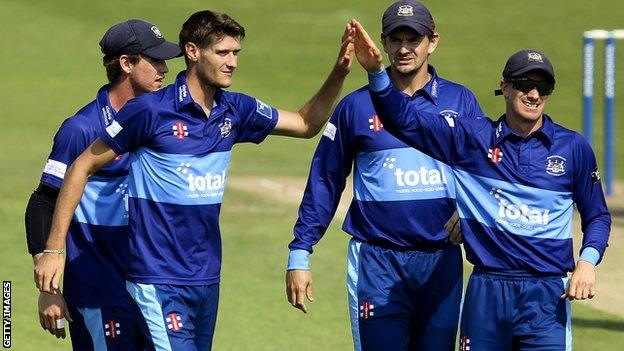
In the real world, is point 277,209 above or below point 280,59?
below

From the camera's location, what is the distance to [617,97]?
29766 millimetres

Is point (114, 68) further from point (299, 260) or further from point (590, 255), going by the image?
point (590, 255)

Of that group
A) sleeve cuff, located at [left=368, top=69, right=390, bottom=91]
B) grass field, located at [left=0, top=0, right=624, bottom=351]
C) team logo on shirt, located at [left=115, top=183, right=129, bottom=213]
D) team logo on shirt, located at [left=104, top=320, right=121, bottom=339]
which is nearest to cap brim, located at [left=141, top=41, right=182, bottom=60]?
team logo on shirt, located at [left=115, top=183, right=129, bottom=213]

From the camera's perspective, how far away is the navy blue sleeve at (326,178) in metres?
7.66

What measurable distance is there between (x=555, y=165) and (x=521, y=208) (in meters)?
0.27

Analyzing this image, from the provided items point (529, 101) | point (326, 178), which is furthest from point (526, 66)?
point (326, 178)

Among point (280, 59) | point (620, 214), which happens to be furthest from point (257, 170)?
point (280, 59)

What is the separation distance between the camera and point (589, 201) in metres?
7.02

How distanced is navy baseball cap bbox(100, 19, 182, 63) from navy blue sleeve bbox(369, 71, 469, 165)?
1.27 m

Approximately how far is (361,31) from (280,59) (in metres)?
Result: 24.9

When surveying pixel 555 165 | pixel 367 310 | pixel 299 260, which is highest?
pixel 555 165

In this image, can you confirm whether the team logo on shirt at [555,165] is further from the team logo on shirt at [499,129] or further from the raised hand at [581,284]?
the raised hand at [581,284]

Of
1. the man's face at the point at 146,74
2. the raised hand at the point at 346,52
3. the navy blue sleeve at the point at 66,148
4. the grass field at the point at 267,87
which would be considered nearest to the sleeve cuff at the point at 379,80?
the raised hand at the point at 346,52

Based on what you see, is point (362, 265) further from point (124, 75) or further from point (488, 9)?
point (488, 9)
